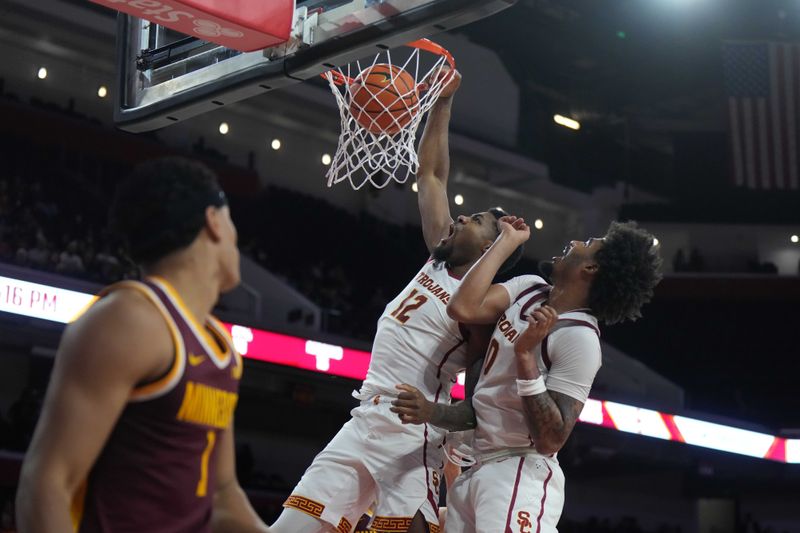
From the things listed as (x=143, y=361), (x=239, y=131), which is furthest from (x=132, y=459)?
(x=239, y=131)

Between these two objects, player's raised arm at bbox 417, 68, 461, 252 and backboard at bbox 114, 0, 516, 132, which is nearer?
backboard at bbox 114, 0, 516, 132

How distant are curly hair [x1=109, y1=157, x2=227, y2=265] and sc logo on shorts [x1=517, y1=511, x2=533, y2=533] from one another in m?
2.10

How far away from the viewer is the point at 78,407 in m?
2.05

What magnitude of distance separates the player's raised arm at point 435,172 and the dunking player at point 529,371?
2.32 ft

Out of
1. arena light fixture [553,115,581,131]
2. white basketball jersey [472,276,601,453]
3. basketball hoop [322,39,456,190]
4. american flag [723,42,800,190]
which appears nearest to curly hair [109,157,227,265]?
white basketball jersey [472,276,601,453]

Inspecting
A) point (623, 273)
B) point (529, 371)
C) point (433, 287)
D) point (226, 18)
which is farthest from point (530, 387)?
point (226, 18)

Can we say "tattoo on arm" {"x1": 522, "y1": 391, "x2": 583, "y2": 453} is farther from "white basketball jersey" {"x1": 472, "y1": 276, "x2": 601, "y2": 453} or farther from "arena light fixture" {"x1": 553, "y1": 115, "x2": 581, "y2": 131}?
"arena light fixture" {"x1": 553, "y1": 115, "x2": 581, "y2": 131}

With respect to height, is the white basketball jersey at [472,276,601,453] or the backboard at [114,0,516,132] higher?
the backboard at [114,0,516,132]

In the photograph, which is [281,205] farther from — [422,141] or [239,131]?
[422,141]

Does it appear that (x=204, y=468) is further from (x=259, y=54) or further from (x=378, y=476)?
(x=259, y=54)

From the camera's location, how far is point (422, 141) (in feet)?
18.0

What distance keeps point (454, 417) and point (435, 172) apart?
1.51 m

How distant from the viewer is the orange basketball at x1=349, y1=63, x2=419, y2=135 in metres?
5.50

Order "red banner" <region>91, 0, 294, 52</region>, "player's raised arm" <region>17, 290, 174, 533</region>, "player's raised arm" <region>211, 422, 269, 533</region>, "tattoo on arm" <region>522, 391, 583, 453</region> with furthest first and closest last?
"red banner" <region>91, 0, 294, 52</region>, "tattoo on arm" <region>522, 391, 583, 453</region>, "player's raised arm" <region>211, 422, 269, 533</region>, "player's raised arm" <region>17, 290, 174, 533</region>
